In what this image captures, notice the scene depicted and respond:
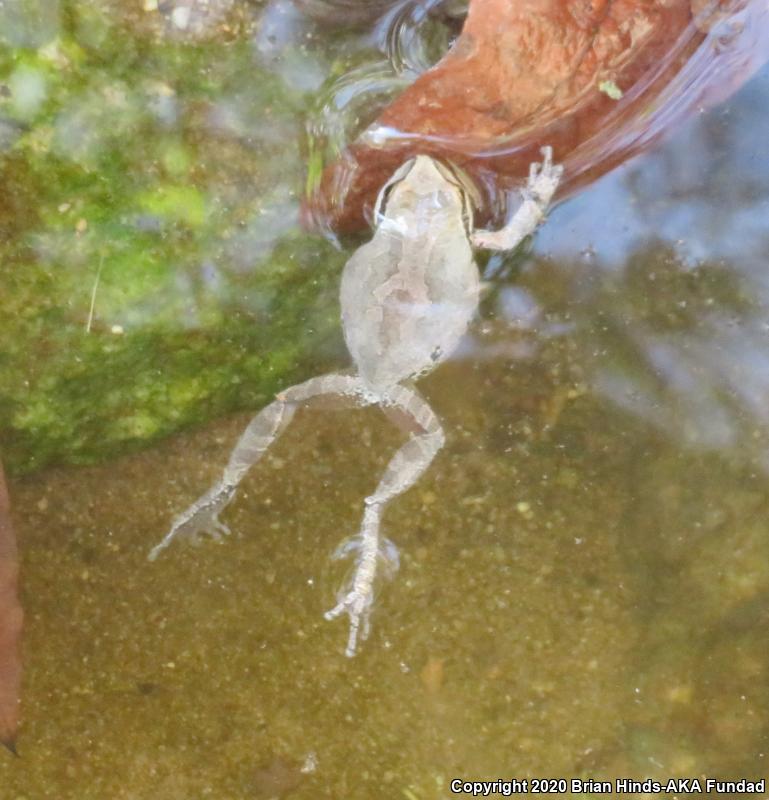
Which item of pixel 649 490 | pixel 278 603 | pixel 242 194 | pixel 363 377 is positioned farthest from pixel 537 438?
pixel 242 194

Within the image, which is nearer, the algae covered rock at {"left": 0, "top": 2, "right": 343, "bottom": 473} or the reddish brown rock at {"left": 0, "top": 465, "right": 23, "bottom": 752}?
the algae covered rock at {"left": 0, "top": 2, "right": 343, "bottom": 473}

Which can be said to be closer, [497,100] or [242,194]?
[497,100]

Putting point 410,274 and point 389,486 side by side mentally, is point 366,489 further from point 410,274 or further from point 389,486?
point 410,274

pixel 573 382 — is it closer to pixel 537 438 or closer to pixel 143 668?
pixel 537 438

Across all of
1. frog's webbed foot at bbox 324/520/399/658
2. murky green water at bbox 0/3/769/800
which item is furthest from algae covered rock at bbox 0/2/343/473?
frog's webbed foot at bbox 324/520/399/658

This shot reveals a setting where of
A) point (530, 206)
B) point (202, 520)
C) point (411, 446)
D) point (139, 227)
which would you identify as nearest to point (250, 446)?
point (202, 520)

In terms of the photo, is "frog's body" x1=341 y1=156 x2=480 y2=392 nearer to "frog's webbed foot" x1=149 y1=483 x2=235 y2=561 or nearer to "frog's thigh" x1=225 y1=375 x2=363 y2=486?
"frog's thigh" x1=225 y1=375 x2=363 y2=486
